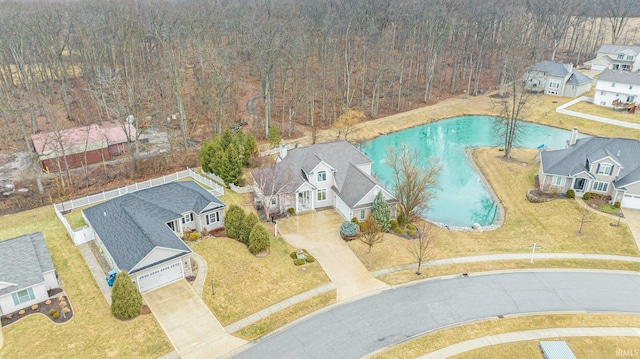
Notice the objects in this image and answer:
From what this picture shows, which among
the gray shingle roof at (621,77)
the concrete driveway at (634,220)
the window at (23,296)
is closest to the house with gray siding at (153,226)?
the window at (23,296)

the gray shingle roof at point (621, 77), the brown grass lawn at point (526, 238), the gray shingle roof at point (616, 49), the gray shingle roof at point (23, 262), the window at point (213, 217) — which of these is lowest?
the brown grass lawn at point (526, 238)

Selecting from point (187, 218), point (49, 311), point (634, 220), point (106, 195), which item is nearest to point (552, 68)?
point (634, 220)

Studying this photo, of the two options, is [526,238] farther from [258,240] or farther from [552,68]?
[552,68]

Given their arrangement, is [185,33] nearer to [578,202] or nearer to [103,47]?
[103,47]

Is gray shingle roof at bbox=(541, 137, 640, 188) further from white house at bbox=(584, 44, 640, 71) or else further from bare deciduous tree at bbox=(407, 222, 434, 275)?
white house at bbox=(584, 44, 640, 71)

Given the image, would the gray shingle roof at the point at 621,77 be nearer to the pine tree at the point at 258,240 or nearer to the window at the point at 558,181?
the window at the point at 558,181

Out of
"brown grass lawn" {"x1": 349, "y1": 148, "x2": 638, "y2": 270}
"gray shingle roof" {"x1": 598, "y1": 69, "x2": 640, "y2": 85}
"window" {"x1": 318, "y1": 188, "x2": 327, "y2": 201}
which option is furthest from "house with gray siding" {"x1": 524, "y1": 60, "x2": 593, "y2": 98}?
"window" {"x1": 318, "y1": 188, "x2": 327, "y2": 201}

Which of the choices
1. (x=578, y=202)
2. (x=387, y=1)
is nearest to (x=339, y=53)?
(x=387, y=1)
